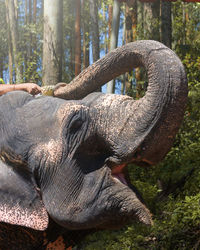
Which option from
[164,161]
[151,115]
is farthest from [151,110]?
[164,161]

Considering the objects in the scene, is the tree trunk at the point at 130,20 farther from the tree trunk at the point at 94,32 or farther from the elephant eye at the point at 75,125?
the elephant eye at the point at 75,125

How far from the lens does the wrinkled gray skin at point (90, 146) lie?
0.63m

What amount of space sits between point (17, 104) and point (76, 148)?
183 millimetres

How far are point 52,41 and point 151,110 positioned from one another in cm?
179

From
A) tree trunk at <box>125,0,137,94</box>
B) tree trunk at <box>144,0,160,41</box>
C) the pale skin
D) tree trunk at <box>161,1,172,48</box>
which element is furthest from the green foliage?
the pale skin

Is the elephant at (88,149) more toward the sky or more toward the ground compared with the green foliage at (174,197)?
more toward the sky

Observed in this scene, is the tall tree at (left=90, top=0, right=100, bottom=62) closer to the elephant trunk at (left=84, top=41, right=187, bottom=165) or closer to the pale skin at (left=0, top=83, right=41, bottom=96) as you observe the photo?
the pale skin at (left=0, top=83, right=41, bottom=96)

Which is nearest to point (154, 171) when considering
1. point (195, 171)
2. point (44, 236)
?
point (195, 171)

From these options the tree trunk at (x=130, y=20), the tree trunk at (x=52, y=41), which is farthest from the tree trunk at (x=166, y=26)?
the tree trunk at (x=52, y=41)

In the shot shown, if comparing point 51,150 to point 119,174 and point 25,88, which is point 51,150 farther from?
point 25,88

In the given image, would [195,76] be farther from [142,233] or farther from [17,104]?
[17,104]

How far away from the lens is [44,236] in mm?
757

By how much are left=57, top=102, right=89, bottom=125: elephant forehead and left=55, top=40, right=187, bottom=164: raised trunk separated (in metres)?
0.03

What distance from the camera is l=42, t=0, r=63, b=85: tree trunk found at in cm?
225
